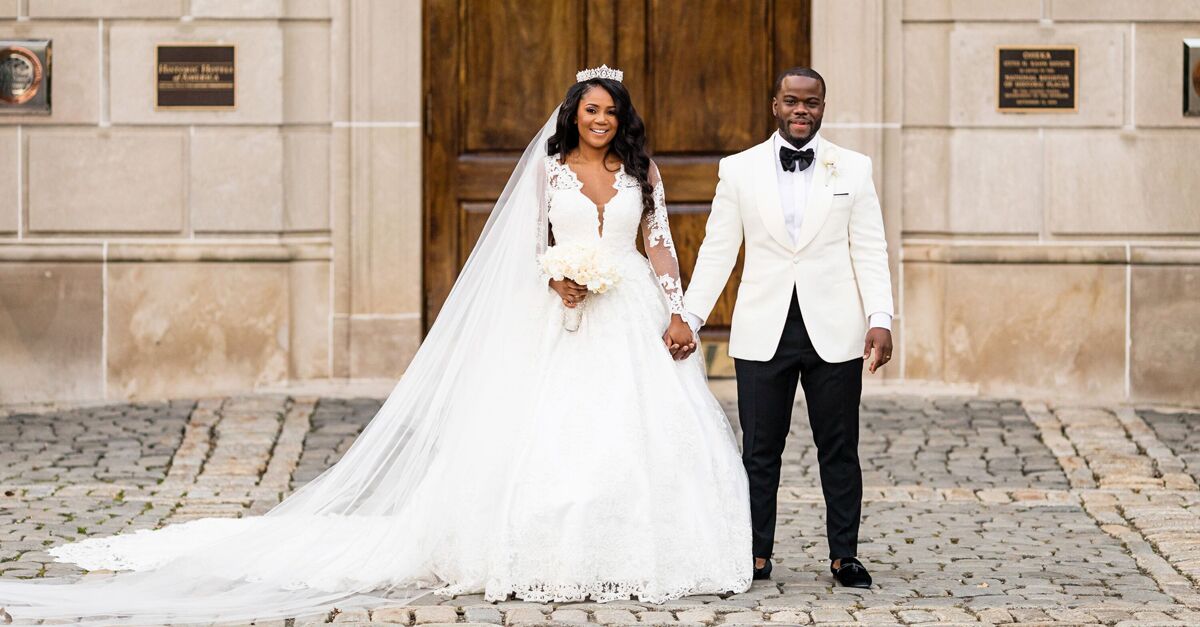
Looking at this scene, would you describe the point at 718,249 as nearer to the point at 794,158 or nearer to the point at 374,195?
the point at 794,158

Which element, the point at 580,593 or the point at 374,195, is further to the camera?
the point at 374,195

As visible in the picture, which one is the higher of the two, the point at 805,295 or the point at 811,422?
the point at 805,295

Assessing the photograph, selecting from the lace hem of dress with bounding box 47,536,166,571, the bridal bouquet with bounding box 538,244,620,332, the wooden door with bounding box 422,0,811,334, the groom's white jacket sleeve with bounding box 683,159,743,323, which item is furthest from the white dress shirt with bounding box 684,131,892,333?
the wooden door with bounding box 422,0,811,334

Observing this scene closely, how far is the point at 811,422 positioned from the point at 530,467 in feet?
3.57

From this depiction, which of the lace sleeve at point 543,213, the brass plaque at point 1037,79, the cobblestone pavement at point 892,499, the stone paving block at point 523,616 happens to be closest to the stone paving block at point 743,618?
the cobblestone pavement at point 892,499

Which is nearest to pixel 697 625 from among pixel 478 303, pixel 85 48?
pixel 478 303

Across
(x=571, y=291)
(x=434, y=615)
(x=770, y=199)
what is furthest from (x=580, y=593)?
(x=770, y=199)

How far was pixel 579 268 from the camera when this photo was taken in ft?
21.1

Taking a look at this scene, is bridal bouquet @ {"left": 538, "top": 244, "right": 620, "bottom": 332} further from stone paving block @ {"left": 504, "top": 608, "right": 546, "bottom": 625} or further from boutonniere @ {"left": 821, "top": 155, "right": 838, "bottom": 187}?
stone paving block @ {"left": 504, "top": 608, "right": 546, "bottom": 625}

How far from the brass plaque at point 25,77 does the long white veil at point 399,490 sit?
15.0 ft

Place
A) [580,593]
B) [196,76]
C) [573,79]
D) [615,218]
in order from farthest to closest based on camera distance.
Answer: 1. [573,79]
2. [196,76]
3. [615,218]
4. [580,593]

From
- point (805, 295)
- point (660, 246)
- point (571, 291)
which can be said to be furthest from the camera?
point (660, 246)

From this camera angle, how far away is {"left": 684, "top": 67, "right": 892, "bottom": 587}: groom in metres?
6.36

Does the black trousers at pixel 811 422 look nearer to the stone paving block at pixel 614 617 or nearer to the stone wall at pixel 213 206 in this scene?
the stone paving block at pixel 614 617
